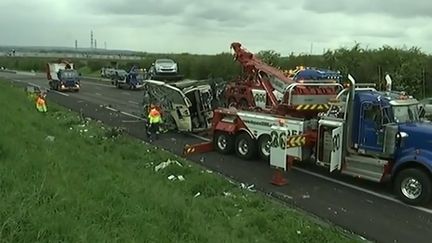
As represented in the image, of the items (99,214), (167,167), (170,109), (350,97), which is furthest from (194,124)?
(99,214)

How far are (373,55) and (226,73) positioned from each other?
17553 mm

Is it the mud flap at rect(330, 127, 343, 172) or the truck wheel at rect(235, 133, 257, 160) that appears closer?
the mud flap at rect(330, 127, 343, 172)

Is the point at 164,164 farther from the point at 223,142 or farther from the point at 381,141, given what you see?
the point at 381,141

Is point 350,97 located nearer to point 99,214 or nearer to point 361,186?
point 361,186

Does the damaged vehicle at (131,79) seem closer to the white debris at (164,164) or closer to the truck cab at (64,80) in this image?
the truck cab at (64,80)

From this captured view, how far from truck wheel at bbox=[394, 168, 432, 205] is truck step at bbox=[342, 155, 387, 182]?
52 centimetres

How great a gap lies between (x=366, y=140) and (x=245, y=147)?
179 inches

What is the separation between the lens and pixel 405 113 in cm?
1265

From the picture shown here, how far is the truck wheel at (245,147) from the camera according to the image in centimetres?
1606

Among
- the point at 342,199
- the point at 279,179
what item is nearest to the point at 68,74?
the point at 279,179

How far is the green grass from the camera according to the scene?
5.77 metres

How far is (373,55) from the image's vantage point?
40094 millimetres

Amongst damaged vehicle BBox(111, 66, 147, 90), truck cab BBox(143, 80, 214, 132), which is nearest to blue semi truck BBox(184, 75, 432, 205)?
truck cab BBox(143, 80, 214, 132)

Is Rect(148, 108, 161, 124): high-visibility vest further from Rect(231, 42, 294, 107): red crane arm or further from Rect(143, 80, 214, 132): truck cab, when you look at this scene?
Rect(231, 42, 294, 107): red crane arm
